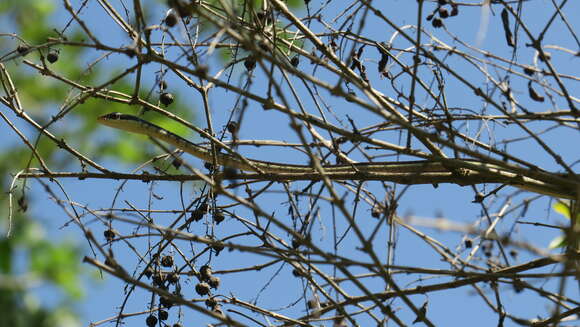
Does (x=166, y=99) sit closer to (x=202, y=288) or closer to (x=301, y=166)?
(x=301, y=166)

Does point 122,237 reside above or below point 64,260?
above

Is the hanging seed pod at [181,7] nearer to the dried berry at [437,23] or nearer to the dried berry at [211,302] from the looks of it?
the dried berry at [211,302]

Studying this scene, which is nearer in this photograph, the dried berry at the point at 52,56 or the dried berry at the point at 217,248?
the dried berry at the point at 217,248

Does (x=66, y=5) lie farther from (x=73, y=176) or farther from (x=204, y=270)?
(x=204, y=270)

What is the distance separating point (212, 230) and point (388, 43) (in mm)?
1563

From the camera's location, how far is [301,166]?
5004 millimetres

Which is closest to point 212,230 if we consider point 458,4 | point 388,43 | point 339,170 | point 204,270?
point 204,270

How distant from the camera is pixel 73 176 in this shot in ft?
14.9

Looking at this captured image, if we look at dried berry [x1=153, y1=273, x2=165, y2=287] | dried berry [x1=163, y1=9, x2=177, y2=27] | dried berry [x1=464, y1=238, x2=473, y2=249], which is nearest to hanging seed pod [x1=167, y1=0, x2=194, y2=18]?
dried berry [x1=163, y1=9, x2=177, y2=27]

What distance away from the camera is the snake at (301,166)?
14.2 feet

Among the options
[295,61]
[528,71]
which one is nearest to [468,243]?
[528,71]

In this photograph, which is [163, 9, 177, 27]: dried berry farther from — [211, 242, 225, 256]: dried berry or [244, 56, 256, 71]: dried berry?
[211, 242, 225, 256]: dried berry

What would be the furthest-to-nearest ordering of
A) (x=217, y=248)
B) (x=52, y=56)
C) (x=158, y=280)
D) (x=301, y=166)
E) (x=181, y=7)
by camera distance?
(x=301, y=166)
(x=52, y=56)
(x=158, y=280)
(x=217, y=248)
(x=181, y=7)

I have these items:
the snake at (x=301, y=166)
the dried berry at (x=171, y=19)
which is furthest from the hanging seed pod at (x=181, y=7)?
the dried berry at (x=171, y=19)
